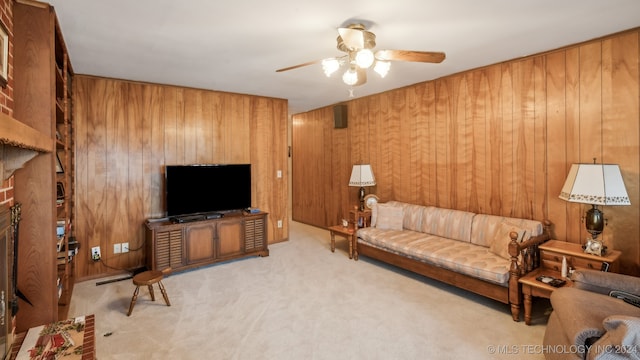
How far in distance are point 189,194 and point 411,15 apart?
130 inches

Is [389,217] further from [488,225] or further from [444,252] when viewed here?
[488,225]

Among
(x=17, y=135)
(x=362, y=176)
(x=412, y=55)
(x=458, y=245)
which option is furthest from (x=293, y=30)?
(x=458, y=245)

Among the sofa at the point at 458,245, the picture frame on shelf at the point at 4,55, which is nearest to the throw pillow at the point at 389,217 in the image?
the sofa at the point at 458,245

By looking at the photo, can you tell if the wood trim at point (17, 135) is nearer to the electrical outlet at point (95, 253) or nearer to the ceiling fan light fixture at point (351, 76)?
the ceiling fan light fixture at point (351, 76)

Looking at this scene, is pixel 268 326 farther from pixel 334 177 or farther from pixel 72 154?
pixel 334 177

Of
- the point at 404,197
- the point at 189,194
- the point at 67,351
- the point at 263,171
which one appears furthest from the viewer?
the point at 263,171

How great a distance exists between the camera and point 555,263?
9.60ft

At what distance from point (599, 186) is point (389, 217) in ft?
7.49

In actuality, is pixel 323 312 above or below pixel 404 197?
below

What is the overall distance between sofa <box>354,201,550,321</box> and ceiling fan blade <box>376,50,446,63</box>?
164 cm

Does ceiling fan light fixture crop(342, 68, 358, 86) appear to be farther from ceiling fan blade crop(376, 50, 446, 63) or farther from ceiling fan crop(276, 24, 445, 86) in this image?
ceiling fan blade crop(376, 50, 446, 63)

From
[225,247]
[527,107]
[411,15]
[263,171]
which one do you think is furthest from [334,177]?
[411,15]

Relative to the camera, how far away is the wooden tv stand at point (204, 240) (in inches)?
152

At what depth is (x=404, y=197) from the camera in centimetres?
473
